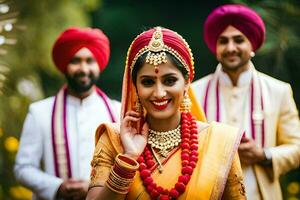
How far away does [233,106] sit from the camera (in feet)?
18.0

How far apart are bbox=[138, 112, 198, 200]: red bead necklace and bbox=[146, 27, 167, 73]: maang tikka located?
371 millimetres

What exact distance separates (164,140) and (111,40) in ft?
13.7

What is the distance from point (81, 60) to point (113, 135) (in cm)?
223

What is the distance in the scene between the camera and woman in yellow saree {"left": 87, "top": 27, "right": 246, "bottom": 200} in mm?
3459

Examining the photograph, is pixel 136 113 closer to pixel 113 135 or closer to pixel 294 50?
pixel 113 135

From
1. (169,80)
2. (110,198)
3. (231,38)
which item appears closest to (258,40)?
(231,38)

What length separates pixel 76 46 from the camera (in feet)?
19.1

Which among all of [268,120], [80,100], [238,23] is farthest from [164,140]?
[238,23]

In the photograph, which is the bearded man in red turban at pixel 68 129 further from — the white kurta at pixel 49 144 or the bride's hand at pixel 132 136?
the bride's hand at pixel 132 136

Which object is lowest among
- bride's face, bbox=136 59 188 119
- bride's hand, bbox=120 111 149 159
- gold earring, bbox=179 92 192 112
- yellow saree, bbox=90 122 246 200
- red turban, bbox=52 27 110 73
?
yellow saree, bbox=90 122 246 200

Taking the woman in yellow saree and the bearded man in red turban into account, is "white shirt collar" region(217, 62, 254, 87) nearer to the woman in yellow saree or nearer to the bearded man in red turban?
the bearded man in red turban

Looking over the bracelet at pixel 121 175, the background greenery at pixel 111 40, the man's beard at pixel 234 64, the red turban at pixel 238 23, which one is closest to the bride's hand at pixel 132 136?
the bracelet at pixel 121 175

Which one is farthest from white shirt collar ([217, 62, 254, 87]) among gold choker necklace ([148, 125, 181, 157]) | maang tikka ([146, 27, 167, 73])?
maang tikka ([146, 27, 167, 73])

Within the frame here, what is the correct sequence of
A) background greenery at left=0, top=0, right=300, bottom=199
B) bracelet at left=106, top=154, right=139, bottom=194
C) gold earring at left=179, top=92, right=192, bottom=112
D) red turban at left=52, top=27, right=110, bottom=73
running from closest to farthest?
bracelet at left=106, top=154, right=139, bottom=194 → gold earring at left=179, top=92, right=192, bottom=112 → red turban at left=52, top=27, right=110, bottom=73 → background greenery at left=0, top=0, right=300, bottom=199
